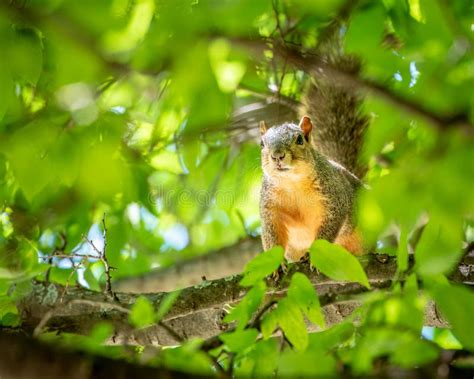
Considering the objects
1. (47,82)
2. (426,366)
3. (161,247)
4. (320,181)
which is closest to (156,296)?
(47,82)

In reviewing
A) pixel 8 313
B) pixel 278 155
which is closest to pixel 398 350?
pixel 8 313

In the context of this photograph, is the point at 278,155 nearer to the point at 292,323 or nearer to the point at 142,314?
the point at 292,323

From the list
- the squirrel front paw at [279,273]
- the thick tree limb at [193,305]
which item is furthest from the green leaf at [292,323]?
the squirrel front paw at [279,273]

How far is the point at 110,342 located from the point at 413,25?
189 cm

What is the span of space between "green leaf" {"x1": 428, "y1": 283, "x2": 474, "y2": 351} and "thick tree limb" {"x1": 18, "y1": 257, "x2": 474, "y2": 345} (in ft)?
3.58

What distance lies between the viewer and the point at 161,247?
18.2 feet

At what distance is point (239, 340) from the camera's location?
166 centimetres

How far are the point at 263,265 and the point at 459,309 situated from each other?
560mm

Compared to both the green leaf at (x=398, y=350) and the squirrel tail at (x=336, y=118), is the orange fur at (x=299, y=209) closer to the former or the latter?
the squirrel tail at (x=336, y=118)

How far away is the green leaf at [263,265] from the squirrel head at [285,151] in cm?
186

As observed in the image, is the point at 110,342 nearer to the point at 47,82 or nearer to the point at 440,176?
the point at 47,82

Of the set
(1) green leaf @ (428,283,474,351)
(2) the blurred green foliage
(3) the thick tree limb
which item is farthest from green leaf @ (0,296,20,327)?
(1) green leaf @ (428,283,474,351)

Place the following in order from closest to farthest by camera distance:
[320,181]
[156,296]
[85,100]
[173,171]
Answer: [85,100], [156,296], [320,181], [173,171]

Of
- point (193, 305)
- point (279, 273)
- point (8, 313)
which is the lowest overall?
point (279, 273)
